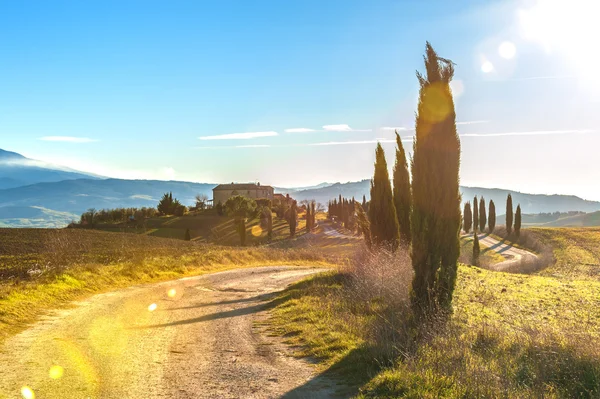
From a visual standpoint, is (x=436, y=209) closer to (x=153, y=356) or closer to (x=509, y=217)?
(x=153, y=356)

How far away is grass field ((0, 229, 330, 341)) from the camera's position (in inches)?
579

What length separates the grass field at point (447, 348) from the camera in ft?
23.2

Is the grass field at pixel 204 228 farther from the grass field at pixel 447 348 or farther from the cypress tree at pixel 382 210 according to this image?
the grass field at pixel 447 348

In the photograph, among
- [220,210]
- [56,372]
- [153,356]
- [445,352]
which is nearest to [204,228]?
[220,210]

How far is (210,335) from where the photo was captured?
1162cm

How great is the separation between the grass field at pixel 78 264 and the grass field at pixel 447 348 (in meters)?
7.61

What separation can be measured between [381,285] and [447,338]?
606 cm

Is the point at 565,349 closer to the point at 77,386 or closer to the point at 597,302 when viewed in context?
the point at 77,386

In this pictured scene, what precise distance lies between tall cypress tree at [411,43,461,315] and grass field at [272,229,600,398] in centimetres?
102

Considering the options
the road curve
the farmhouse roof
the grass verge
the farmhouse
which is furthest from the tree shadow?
the farmhouse roof

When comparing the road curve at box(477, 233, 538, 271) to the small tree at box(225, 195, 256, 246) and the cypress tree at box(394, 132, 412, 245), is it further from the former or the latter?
the small tree at box(225, 195, 256, 246)

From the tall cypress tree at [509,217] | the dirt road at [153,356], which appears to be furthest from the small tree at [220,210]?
the dirt road at [153,356]

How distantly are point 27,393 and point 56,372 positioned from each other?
3.46 ft

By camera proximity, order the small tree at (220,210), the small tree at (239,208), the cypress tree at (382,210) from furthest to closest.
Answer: the small tree at (220,210), the small tree at (239,208), the cypress tree at (382,210)
